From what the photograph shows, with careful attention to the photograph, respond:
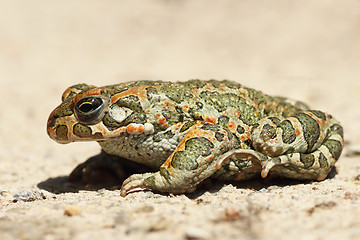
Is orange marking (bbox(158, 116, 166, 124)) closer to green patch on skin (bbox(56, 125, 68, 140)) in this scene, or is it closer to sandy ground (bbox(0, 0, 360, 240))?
sandy ground (bbox(0, 0, 360, 240))

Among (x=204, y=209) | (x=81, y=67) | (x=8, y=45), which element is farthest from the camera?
(x=8, y=45)

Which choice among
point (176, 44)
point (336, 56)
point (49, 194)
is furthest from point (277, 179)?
point (176, 44)

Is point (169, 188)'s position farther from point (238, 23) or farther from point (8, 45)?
point (238, 23)

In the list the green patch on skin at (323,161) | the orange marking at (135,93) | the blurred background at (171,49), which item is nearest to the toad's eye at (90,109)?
the orange marking at (135,93)

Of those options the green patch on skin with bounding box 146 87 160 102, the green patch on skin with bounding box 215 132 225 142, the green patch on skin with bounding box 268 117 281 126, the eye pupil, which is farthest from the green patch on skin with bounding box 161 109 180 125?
the green patch on skin with bounding box 268 117 281 126

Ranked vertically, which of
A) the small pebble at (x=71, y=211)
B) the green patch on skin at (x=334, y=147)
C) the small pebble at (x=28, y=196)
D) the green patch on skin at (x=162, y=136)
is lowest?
the small pebble at (x=71, y=211)

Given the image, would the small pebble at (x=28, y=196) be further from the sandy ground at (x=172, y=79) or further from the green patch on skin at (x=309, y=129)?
the green patch on skin at (x=309, y=129)
